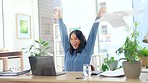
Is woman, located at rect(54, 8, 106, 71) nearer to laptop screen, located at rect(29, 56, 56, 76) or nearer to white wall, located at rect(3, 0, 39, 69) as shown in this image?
laptop screen, located at rect(29, 56, 56, 76)

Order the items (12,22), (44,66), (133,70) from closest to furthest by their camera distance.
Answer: (133,70) → (44,66) → (12,22)

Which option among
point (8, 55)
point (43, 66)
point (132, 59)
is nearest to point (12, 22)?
point (8, 55)

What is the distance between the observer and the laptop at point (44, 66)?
228 cm

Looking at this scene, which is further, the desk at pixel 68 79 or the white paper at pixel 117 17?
the white paper at pixel 117 17

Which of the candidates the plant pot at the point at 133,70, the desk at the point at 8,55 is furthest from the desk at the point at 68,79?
the desk at the point at 8,55

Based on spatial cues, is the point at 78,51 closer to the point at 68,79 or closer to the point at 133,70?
the point at 68,79

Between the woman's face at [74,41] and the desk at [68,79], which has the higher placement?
the woman's face at [74,41]

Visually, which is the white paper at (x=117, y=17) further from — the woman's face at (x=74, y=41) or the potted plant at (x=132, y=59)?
the woman's face at (x=74, y=41)

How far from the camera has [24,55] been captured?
215 inches

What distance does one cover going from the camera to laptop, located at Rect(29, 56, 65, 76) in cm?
228

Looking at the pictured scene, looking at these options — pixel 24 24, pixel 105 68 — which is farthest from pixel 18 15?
pixel 105 68

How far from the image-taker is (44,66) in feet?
7.56

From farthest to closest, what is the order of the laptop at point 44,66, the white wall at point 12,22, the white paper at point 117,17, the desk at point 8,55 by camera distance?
the white wall at point 12,22
the desk at point 8,55
the laptop at point 44,66
the white paper at point 117,17

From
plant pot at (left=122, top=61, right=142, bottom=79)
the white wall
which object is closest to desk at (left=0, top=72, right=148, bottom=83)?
plant pot at (left=122, top=61, right=142, bottom=79)
